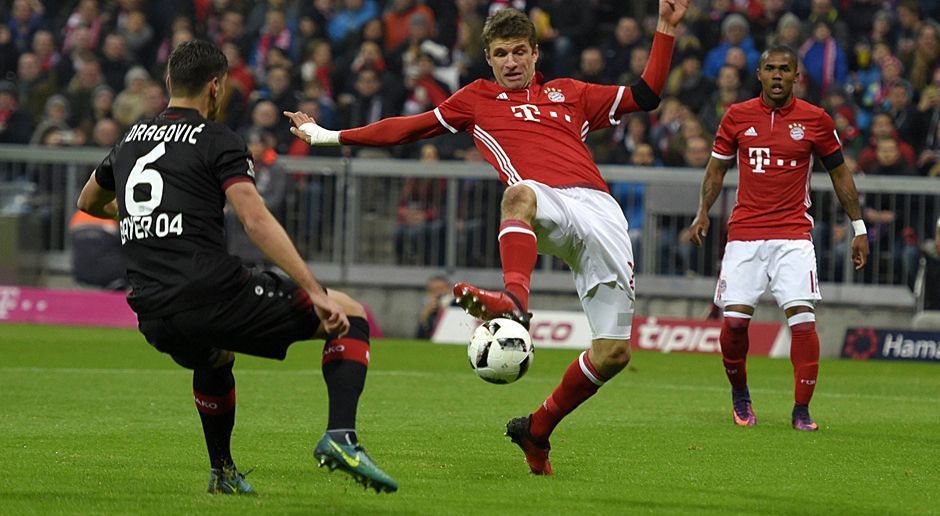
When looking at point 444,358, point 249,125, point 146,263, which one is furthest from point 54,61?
point 146,263

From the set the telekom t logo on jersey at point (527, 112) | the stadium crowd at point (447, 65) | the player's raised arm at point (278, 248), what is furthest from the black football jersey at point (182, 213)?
the stadium crowd at point (447, 65)

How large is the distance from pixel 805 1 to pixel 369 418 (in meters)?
11.3

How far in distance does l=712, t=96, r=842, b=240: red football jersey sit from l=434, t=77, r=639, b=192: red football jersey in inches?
109

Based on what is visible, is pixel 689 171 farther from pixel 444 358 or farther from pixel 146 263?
pixel 146 263

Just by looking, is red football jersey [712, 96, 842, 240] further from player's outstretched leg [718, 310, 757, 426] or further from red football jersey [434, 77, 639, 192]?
red football jersey [434, 77, 639, 192]

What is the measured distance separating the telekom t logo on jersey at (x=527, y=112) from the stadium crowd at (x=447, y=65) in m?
9.80

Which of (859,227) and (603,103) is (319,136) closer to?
(603,103)

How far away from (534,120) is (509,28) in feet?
1.64

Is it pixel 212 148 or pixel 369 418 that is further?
pixel 369 418

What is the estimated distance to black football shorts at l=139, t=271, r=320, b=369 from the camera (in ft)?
20.5

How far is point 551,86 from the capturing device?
328 inches

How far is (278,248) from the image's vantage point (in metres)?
6.03

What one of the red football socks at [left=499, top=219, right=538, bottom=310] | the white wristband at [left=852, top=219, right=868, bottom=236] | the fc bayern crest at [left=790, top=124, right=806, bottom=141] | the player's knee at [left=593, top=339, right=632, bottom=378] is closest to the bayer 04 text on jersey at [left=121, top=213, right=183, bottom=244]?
the red football socks at [left=499, top=219, right=538, bottom=310]

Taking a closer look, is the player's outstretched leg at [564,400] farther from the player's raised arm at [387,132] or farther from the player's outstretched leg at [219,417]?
the player's outstretched leg at [219,417]
